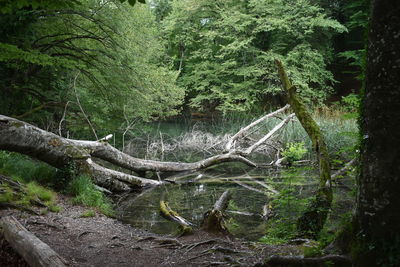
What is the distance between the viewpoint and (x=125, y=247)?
4684mm

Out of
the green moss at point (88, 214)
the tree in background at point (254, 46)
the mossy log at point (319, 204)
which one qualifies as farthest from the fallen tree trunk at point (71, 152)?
the tree in background at point (254, 46)

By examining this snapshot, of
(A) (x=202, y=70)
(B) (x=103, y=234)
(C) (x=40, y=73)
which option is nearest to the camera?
(B) (x=103, y=234)

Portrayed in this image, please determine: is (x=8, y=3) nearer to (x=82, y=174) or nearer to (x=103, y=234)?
(x=103, y=234)

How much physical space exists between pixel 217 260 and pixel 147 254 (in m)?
1.05

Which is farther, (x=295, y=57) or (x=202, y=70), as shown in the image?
(x=202, y=70)

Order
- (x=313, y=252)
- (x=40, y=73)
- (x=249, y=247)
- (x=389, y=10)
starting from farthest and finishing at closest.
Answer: (x=40, y=73), (x=249, y=247), (x=313, y=252), (x=389, y=10)

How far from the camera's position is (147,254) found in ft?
14.3

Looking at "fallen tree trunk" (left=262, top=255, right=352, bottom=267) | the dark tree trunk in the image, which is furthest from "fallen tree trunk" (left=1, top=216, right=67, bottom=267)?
the dark tree trunk

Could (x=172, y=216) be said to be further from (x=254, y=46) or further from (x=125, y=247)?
(x=254, y=46)

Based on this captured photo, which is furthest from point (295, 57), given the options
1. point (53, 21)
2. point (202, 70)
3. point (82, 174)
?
point (82, 174)

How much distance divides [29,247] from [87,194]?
3844 millimetres

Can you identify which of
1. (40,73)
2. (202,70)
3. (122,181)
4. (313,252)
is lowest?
(122,181)

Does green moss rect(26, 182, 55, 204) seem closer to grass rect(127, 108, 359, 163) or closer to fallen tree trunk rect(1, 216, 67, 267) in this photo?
fallen tree trunk rect(1, 216, 67, 267)

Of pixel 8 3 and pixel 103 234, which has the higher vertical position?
pixel 8 3
